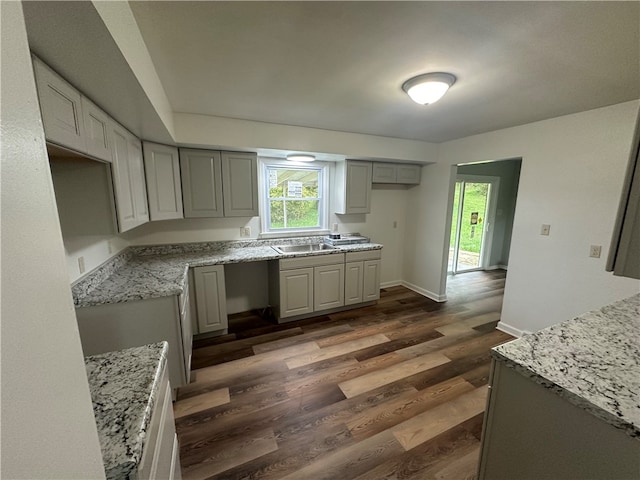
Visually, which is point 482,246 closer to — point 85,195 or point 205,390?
point 205,390

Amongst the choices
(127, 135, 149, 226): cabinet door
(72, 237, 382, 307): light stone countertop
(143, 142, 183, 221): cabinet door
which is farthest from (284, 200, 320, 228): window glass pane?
(127, 135, 149, 226): cabinet door

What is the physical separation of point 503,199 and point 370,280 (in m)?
3.96

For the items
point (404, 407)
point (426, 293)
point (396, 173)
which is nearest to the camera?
point (404, 407)

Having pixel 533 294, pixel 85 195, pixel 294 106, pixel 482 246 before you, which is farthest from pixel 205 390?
pixel 482 246

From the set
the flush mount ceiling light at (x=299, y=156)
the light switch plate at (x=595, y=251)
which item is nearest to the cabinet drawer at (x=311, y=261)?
the flush mount ceiling light at (x=299, y=156)

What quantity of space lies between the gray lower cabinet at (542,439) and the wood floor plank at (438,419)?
0.61 m

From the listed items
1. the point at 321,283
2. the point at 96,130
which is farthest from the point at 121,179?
the point at 321,283

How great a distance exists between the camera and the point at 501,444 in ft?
3.48

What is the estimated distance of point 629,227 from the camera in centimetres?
80

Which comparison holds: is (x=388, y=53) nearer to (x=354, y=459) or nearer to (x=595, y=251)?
(x=354, y=459)

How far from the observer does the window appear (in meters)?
3.44

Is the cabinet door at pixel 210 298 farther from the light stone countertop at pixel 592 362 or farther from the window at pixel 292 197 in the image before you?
the light stone countertop at pixel 592 362

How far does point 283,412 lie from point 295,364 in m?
0.53

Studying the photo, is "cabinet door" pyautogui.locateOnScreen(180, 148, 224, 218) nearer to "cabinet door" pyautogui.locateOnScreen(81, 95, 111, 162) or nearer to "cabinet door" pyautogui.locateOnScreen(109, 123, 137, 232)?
"cabinet door" pyautogui.locateOnScreen(109, 123, 137, 232)
